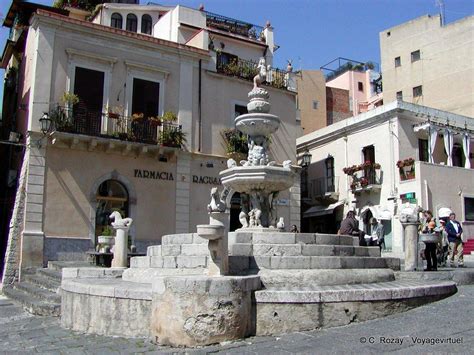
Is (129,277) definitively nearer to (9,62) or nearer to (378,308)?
(378,308)

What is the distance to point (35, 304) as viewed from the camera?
33.6ft

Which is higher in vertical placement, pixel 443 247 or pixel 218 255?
A: pixel 443 247

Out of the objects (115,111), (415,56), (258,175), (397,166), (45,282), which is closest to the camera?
(258,175)

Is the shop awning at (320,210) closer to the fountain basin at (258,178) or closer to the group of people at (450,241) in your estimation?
the group of people at (450,241)

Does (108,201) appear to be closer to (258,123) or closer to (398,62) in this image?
(258,123)

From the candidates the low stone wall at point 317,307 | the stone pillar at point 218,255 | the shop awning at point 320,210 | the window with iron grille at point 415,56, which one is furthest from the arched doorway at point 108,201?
the window with iron grille at point 415,56

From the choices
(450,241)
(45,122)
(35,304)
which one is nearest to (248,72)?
(45,122)

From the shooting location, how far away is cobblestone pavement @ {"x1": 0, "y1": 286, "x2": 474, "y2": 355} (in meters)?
5.81

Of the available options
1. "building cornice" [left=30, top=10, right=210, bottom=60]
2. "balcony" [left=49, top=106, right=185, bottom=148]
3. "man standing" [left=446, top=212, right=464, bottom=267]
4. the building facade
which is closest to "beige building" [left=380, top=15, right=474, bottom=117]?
the building facade

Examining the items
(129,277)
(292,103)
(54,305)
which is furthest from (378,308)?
(292,103)

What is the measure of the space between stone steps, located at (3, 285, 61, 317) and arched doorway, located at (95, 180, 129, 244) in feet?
19.0

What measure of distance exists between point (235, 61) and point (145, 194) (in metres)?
8.29

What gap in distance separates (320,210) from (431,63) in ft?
42.5

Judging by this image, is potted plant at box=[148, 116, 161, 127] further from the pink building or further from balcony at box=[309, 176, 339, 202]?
the pink building
